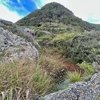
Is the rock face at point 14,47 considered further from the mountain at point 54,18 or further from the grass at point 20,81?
the mountain at point 54,18

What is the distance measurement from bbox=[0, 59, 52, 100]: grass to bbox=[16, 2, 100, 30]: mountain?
3632 cm

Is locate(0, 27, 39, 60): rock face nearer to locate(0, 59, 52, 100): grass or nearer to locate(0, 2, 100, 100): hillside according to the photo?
locate(0, 2, 100, 100): hillside

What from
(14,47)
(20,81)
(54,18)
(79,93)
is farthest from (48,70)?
(54,18)

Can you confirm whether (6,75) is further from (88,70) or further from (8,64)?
(88,70)

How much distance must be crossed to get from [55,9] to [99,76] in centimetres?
4750

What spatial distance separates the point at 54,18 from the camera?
46594mm

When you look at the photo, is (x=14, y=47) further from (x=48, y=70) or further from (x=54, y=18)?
(x=54, y=18)

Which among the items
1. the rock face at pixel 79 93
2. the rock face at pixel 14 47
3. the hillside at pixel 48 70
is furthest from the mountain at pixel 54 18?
the rock face at pixel 79 93

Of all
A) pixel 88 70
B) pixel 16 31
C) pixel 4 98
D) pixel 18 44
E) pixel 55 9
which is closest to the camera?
pixel 4 98

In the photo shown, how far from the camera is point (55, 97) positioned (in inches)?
179

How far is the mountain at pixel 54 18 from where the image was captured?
44000 mm

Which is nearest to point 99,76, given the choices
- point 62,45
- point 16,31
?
point 16,31

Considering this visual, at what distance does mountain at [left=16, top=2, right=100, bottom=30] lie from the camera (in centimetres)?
4400

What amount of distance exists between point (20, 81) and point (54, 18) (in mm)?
42245
